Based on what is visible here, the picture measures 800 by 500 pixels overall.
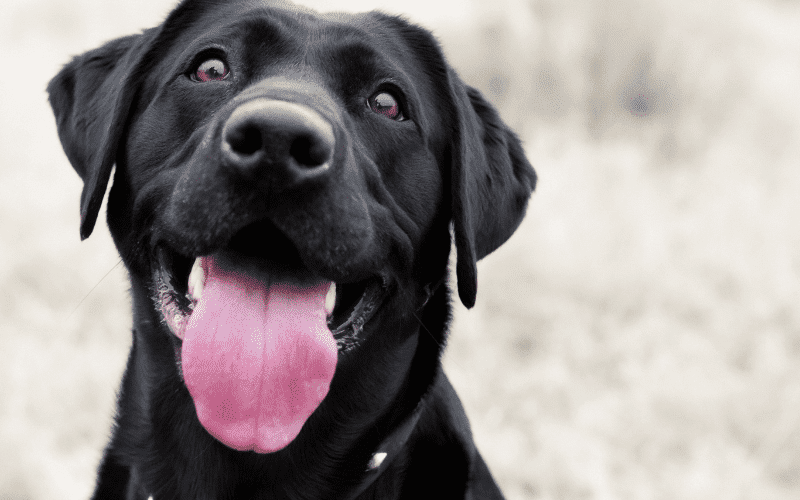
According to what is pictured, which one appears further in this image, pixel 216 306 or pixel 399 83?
pixel 399 83

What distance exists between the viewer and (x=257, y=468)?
2355mm

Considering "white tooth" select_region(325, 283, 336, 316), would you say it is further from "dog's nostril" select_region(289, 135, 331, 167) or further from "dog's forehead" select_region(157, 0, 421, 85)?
"dog's forehead" select_region(157, 0, 421, 85)

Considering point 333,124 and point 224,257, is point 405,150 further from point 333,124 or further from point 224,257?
point 224,257

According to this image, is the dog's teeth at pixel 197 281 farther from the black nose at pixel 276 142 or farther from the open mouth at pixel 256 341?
the black nose at pixel 276 142

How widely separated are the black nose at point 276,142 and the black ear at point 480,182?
756mm

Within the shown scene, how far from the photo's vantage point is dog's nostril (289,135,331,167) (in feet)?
5.74

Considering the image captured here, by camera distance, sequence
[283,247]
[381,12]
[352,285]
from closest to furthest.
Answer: [283,247] → [352,285] → [381,12]

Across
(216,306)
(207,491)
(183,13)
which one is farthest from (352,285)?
(183,13)

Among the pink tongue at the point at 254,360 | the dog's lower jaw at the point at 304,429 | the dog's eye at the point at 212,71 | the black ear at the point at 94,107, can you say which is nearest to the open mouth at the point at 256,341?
the pink tongue at the point at 254,360

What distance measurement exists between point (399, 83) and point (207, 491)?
1472 millimetres

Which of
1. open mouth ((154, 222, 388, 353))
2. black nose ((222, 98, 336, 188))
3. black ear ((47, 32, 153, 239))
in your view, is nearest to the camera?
black nose ((222, 98, 336, 188))

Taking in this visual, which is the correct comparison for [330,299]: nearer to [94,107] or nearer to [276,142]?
[276,142]

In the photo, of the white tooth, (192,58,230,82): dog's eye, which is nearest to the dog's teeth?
the white tooth

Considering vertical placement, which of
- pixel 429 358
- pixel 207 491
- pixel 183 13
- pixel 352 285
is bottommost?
pixel 207 491
